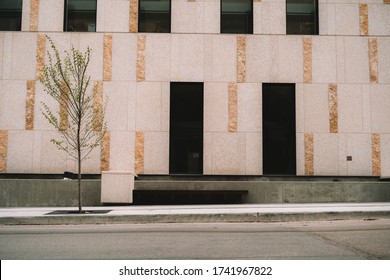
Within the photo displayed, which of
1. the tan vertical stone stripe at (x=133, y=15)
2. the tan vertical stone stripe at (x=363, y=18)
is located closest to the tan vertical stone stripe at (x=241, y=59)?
the tan vertical stone stripe at (x=133, y=15)

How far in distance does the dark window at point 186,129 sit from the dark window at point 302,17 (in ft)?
15.6

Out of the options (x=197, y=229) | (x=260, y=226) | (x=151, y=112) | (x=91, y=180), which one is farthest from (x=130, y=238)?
(x=151, y=112)

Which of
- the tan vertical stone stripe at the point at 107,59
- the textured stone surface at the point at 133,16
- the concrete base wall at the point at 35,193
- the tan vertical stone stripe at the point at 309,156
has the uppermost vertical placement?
the textured stone surface at the point at 133,16

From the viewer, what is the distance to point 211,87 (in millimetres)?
18812

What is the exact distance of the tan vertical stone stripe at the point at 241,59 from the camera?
1883cm

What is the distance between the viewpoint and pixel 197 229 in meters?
11.2

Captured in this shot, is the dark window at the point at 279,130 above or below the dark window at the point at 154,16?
below

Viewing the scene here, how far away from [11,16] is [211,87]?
8973mm

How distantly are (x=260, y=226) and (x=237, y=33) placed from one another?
9978mm

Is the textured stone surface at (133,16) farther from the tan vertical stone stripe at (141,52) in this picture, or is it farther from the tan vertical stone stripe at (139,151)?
the tan vertical stone stripe at (139,151)

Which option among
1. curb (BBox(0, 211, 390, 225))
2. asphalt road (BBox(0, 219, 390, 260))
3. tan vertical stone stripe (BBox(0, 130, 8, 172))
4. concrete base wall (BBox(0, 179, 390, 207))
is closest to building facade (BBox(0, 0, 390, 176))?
tan vertical stone stripe (BBox(0, 130, 8, 172))

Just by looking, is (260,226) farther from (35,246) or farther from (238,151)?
(238,151)

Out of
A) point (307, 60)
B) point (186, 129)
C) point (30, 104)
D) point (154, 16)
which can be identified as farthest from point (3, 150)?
point (307, 60)

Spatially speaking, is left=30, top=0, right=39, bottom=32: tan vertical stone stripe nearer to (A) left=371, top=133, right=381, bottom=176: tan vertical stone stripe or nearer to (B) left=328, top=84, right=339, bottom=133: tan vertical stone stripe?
(B) left=328, top=84, right=339, bottom=133: tan vertical stone stripe
